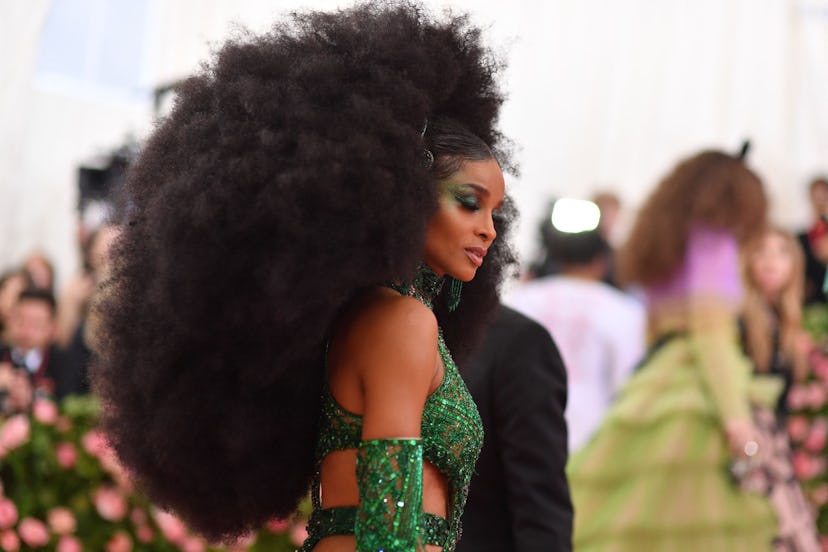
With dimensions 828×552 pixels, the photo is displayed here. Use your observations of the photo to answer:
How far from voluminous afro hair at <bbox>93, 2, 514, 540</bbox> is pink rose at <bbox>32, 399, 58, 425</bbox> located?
77.4 inches

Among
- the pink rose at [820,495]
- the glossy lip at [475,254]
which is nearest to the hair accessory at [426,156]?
the glossy lip at [475,254]

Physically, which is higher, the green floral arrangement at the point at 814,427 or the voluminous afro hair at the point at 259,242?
the voluminous afro hair at the point at 259,242

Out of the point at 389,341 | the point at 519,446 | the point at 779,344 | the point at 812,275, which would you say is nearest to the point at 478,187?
the point at 389,341

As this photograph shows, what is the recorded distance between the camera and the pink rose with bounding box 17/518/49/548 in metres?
3.97

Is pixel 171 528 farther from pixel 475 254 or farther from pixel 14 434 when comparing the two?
pixel 475 254

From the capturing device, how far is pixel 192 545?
4.32 metres

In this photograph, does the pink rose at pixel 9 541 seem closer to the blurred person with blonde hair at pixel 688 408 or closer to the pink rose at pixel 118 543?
the pink rose at pixel 118 543

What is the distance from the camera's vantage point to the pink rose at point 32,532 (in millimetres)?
3975

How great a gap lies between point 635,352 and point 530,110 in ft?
14.7

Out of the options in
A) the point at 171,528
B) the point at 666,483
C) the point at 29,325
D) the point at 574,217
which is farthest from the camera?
the point at 29,325

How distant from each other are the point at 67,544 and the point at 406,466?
2.52 metres

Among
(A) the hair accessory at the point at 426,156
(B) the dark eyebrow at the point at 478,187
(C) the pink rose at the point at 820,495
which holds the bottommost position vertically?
(C) the pink rose at the point at 820,495

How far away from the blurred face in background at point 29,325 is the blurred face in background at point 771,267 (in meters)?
3.35

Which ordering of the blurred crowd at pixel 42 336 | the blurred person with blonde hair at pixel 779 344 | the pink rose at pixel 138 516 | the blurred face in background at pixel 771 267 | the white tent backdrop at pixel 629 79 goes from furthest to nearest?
the white tent backdrop at pixel 629 79 < the blurred face in background at pixel 771 267 < the blurred crowd at pixel 42 336 < the blurred person with blonde hair at pixel 779 344 < the pink rose at pixel 138 516
